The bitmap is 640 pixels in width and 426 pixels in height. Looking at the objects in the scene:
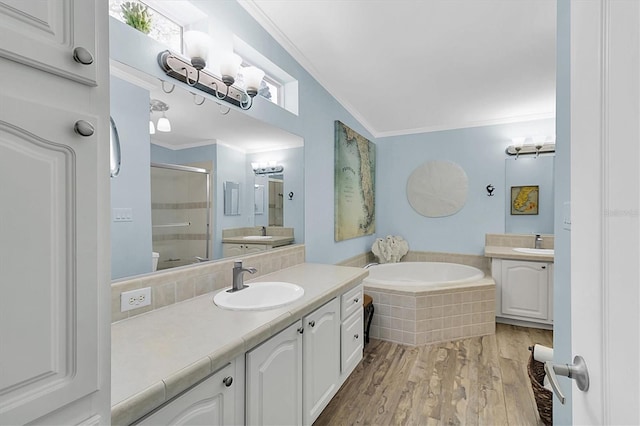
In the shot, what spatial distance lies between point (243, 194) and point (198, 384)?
1257 mm

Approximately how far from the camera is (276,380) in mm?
1249

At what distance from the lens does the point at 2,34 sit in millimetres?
467

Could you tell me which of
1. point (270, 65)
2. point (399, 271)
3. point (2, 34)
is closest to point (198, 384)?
point (2, 34)

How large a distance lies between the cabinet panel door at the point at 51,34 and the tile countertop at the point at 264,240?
4.29ft

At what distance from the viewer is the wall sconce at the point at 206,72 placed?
56.8 inches

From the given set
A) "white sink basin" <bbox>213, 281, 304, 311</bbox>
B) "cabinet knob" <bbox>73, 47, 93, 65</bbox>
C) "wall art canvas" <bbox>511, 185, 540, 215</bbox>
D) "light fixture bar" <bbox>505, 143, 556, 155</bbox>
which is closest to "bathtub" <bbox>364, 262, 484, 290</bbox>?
"wall art canvas" <bbox>511, 185, 540, 215</bbox>

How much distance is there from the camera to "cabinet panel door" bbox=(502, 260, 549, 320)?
320 centimetres

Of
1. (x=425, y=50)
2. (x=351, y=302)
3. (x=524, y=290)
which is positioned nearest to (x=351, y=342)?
(x=351, y=302)

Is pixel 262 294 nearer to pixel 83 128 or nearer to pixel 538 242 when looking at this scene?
pixel 83 128

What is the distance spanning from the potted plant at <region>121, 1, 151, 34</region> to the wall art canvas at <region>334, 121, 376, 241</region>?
205cm

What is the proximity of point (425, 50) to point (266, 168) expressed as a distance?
154cm
